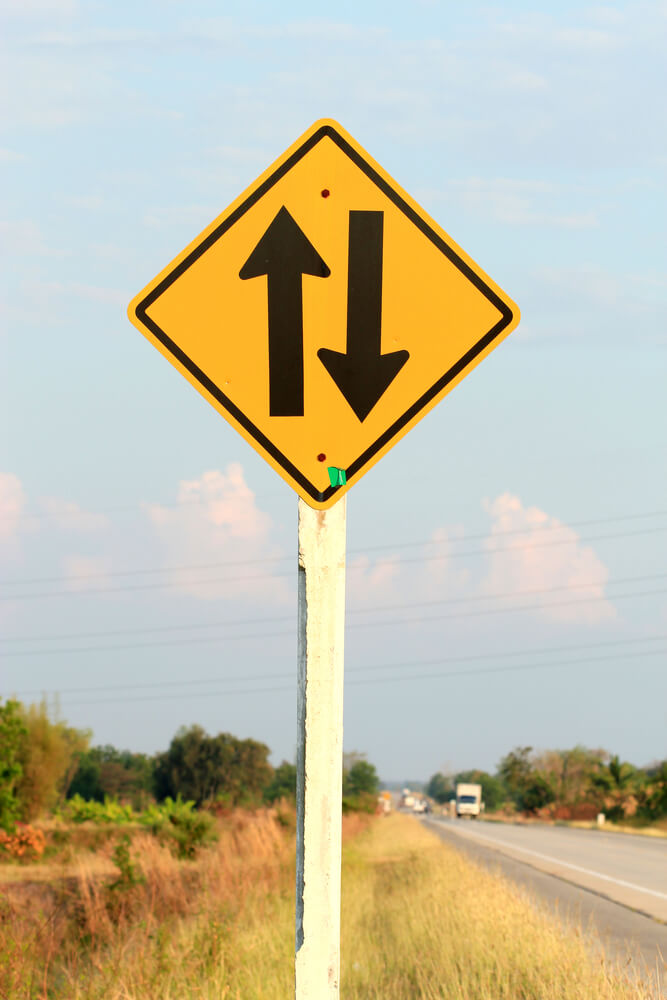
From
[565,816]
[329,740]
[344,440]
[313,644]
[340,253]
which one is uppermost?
[340,253]

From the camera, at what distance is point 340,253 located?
2766mm

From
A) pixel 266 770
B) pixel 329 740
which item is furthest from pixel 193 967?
pixel 266 770

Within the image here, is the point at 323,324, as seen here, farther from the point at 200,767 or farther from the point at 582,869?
the point at 200,767

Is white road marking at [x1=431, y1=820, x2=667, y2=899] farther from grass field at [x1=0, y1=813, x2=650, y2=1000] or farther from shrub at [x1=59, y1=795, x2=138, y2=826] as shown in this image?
shrub at [x1=59, y1=795, x2=138, y2=826]

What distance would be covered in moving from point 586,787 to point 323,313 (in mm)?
105884

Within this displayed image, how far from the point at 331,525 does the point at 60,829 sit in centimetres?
3328

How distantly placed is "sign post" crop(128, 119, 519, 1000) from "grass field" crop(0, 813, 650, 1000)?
391 centimetres

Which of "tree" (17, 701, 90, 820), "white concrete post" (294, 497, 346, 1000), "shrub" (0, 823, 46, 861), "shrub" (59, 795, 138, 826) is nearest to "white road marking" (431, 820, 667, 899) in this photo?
"shrub" (0, 823, 46, 861)

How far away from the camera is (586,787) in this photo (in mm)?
101688

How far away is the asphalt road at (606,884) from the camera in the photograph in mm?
10508

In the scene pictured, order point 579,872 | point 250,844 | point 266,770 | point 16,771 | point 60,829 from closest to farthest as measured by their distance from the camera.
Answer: point 250,844 → point 579,872 → point 16,771 → point 60,829 → point 266,770

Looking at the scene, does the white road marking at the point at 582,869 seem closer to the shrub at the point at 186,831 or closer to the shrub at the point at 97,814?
the shrub at the point at 186,831

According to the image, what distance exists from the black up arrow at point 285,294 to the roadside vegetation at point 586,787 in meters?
60.6

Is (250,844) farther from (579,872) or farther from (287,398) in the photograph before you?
(287,398)
